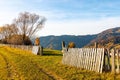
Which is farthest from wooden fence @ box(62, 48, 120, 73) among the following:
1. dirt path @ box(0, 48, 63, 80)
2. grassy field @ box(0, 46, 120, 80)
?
dirt path @ box(0, 48, 63, 80)

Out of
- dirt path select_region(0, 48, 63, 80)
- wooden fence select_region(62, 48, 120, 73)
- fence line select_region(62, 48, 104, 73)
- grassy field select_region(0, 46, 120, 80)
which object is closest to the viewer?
grassy field select_region(0, 46, 120, 80)

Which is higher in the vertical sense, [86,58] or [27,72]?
[86,58]

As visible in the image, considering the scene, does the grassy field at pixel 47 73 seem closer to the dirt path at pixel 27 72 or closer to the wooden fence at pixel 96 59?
the dirt path at pixel 27 72

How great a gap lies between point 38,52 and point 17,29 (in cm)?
6914

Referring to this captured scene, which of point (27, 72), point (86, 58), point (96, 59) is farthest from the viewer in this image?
point (86, 58)

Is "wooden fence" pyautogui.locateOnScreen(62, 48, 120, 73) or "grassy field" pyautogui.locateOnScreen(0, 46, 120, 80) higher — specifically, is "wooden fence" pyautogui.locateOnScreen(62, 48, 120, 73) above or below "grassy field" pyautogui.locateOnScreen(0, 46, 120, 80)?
above

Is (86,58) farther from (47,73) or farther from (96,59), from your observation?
(47,73)

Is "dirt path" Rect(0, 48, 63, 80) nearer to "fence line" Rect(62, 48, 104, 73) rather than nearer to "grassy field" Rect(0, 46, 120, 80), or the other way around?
"grassy field" Rect(0, 46, 120, 80)

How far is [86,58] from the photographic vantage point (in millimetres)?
23891

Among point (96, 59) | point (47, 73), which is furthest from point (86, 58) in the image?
point (47, 73)

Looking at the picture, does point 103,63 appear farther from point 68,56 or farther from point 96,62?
point 68,56

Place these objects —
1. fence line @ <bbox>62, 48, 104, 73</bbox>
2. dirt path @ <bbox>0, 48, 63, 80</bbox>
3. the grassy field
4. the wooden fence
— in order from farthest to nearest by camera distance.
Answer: fence line @ <bbox>62, 48, 104, 73</bbox> < the wooden fence < dirt path @ <bbox>0, 48, 63, 80</bbox> < the grassy field

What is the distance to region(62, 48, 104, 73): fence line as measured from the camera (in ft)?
→ 69.4

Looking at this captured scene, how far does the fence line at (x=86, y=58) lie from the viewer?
21.2m
